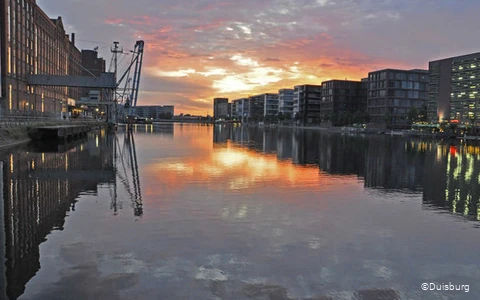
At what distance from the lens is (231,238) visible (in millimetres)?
12852

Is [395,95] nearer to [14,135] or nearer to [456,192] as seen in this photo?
[14,135]

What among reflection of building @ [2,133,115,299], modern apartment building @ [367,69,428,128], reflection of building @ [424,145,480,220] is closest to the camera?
reflection of building @ [2,133,115,299]

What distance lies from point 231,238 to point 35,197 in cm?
1029

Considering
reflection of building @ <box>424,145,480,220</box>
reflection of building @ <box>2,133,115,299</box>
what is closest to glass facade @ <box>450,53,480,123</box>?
reflection of building @ <box>424,145,480,220</box>

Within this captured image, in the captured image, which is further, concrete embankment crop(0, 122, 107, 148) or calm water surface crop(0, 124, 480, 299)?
concrete embankment crop(0, 122, 107, 148)

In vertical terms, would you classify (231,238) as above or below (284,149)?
below

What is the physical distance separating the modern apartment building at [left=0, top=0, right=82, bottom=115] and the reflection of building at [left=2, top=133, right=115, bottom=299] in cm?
3368

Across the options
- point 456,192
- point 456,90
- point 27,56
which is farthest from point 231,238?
point 456,90

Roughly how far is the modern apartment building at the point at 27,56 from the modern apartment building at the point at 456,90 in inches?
5726

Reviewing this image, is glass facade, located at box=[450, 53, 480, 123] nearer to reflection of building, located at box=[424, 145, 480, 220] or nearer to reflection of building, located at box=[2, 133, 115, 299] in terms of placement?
reflection of building, located at box=[424, 145, 480, 220]

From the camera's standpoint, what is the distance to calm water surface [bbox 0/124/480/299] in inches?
364

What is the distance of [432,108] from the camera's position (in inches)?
7219

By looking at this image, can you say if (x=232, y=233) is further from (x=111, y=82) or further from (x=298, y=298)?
(x=111, y=82)

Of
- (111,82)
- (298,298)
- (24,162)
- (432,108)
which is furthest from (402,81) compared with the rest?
(298,298)
